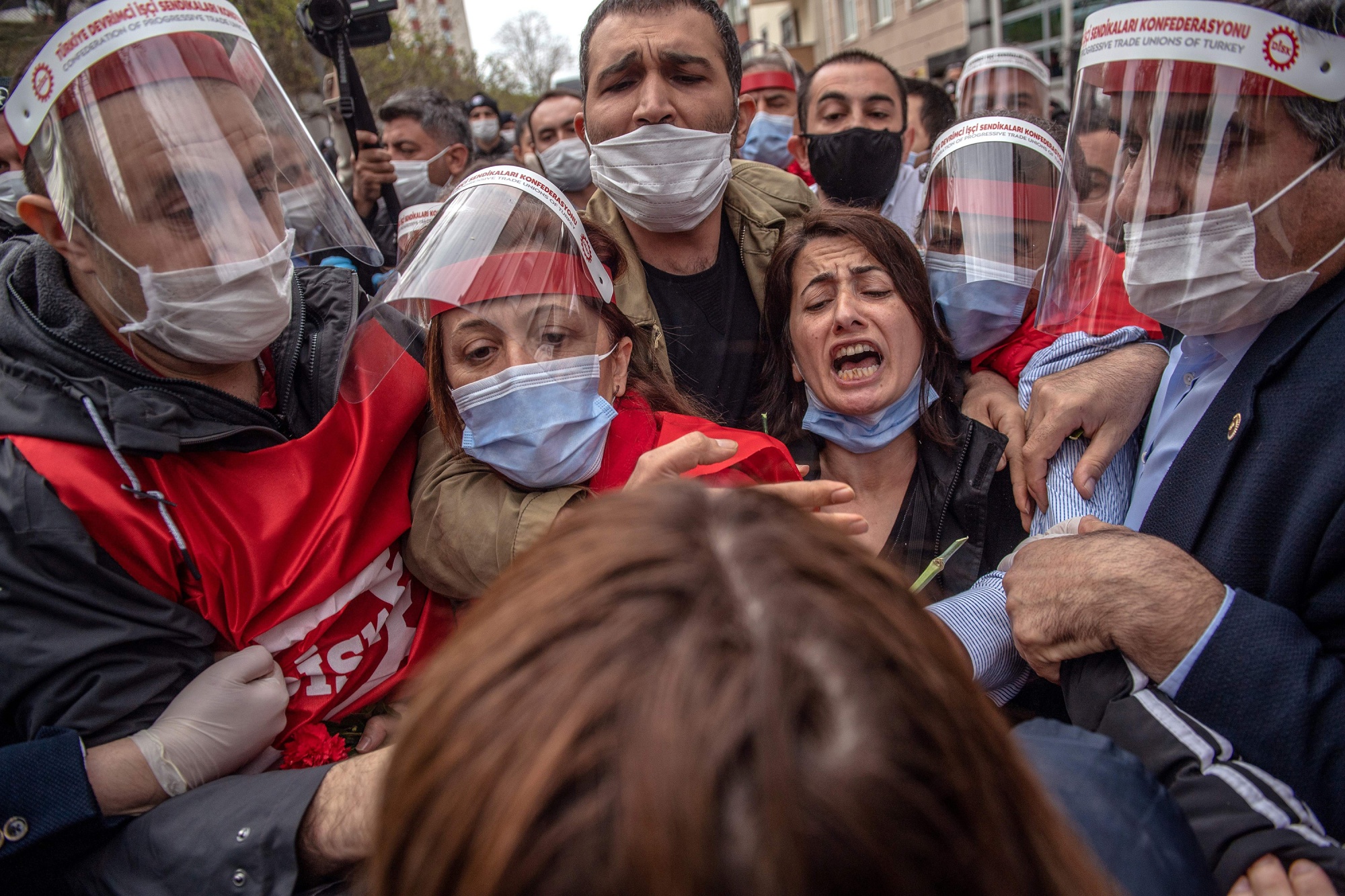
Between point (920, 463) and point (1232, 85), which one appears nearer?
point (1232, 85)

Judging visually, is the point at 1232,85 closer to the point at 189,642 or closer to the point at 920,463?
the point at 920,463

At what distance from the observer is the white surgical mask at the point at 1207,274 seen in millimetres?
1656

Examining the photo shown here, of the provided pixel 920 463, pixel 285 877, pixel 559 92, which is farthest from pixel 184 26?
pixel 559 92

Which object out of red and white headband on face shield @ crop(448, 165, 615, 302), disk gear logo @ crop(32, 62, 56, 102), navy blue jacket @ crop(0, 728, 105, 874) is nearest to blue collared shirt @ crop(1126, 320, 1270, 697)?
red and white headband on face shield @ crop(448, 165, 615, 302)

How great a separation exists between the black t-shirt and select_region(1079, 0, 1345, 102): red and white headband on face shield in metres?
1.48

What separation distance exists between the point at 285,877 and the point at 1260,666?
192 cm

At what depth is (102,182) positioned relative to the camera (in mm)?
1718

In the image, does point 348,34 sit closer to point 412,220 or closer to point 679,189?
point 412,220

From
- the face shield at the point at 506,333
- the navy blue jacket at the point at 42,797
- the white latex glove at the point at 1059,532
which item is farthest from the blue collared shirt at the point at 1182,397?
the navy blue jacket at the point at 42,797

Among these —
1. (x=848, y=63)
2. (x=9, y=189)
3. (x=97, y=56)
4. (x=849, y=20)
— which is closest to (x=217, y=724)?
(x=97, y=56)

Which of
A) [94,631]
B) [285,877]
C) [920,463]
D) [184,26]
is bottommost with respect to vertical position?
[285,877]

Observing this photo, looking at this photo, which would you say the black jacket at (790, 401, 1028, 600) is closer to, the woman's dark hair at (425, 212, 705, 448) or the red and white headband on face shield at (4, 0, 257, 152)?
the woman's dark hair at (425, 212, 705, 448)

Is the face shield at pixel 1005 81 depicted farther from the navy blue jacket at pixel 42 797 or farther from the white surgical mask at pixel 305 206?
the navy blue jacket at pixel 42 797

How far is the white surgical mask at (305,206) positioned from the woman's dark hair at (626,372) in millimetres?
471
